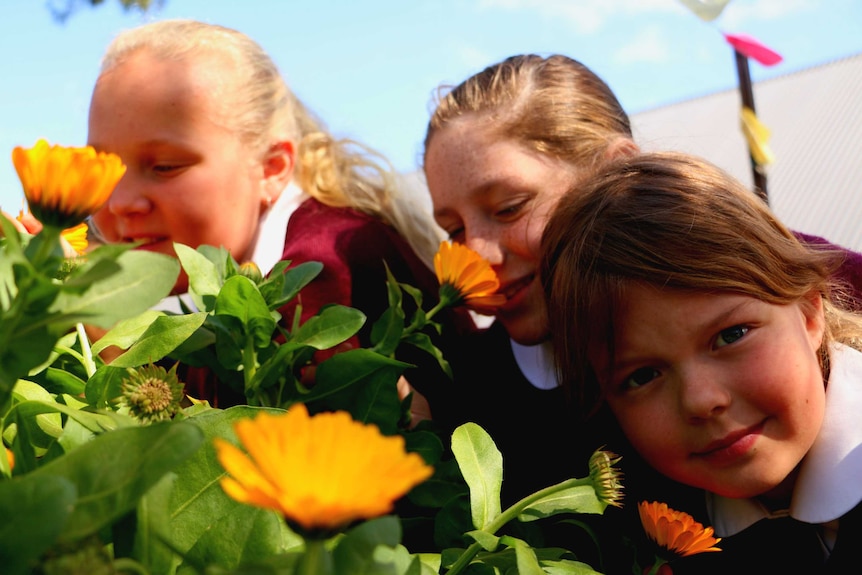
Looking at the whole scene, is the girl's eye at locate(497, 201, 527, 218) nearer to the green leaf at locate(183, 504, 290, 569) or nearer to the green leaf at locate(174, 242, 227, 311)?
the green leaf at locate(174, 242, 227, 311)

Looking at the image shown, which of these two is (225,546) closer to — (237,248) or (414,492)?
(414,492)

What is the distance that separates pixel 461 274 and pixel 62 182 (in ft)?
1.68

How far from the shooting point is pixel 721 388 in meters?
0.79

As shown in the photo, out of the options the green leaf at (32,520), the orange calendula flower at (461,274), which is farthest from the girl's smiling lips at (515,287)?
the green leaf at (32,520)

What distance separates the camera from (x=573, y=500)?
0.58 meters

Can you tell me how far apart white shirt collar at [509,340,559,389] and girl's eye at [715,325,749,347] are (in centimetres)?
31

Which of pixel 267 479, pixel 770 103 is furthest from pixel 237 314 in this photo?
pixel 770 103

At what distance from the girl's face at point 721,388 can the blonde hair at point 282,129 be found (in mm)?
572

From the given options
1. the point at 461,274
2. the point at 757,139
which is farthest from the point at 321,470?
the point at 757,139

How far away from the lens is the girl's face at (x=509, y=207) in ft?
3.59

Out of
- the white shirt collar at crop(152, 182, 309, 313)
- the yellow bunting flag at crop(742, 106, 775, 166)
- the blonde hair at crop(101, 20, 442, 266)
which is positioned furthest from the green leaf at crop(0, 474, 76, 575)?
the yellow bunting flag at crop(742, 106, 775, 166)

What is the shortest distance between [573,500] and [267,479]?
1.20 feet

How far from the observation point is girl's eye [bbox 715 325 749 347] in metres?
0.82

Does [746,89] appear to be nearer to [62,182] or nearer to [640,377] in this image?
[640,377]
